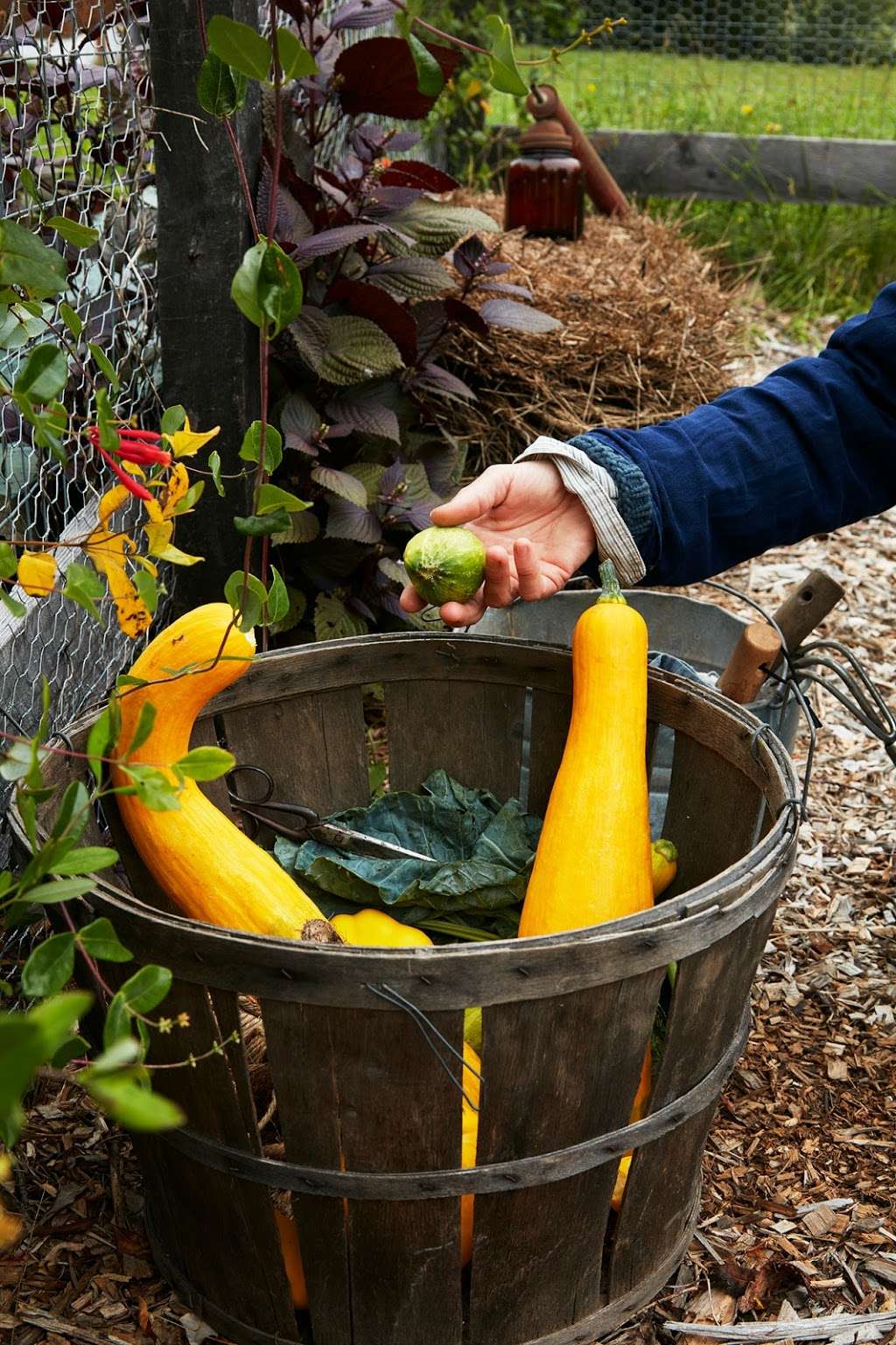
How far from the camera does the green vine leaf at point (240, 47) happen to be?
3.01ft

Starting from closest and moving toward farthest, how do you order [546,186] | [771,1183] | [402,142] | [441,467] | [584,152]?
[771,1183] < [402,142] < [441,467] < [546,186] < [584,152]

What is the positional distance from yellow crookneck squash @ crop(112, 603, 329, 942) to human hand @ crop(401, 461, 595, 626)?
0.35m

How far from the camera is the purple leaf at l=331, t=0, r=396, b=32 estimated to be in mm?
2262

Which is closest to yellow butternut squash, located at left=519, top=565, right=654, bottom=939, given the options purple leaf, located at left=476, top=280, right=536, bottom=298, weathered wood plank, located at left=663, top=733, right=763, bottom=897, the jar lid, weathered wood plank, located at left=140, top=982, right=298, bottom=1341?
weathered wood plank, located at left=663, top=733, right=763, bottom=897

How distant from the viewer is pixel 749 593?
3547 millimetres

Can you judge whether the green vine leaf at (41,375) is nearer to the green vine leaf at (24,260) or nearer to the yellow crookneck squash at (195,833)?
the green vine leaf at (24,260)

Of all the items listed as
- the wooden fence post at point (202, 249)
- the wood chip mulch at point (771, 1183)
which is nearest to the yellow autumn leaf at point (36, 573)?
the wood chip mulch at point (771, 1183)

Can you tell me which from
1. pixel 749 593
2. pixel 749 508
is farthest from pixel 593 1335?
pixel 749 593

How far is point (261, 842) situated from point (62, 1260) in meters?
0.63

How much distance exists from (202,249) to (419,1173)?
57.7 inches

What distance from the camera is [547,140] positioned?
3906mm

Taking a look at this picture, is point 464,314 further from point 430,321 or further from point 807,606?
point 807,606

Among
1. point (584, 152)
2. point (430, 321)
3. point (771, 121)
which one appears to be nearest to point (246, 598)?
point (430, 321)

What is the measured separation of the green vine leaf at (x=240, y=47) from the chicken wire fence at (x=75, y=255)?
66 cm
